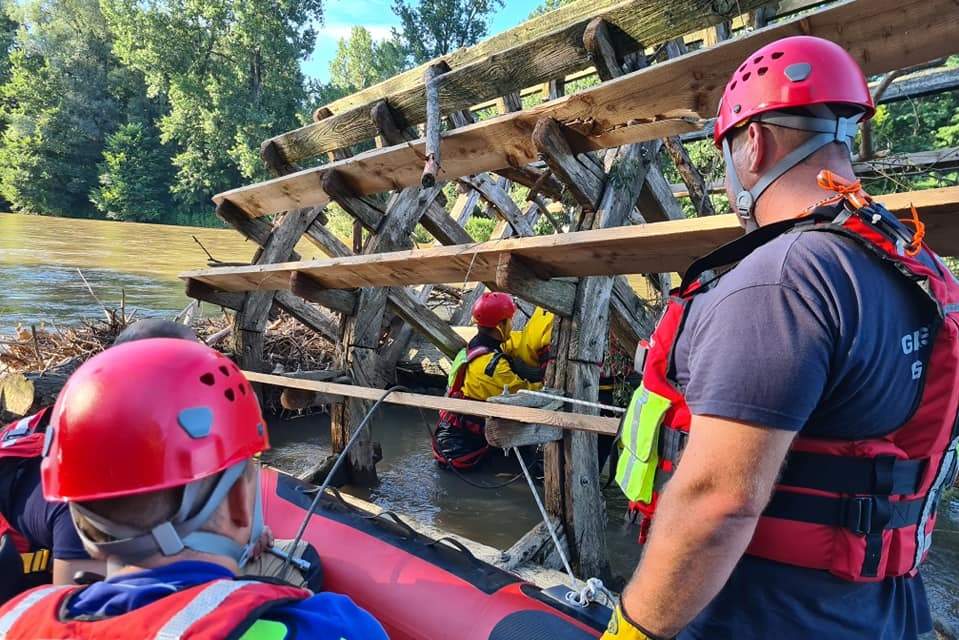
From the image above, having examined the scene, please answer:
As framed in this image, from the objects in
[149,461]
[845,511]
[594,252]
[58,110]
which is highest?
[58,110]

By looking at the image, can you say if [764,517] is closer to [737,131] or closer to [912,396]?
[912,396]

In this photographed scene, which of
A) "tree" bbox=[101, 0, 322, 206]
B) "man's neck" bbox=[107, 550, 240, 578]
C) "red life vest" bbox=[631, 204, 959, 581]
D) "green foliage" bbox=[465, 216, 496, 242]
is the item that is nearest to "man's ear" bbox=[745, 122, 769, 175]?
"red life vest" bbox=[631, 204, 959, 581]

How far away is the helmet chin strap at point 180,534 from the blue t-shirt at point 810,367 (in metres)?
0.97

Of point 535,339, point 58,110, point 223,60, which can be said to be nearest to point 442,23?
point 223,60

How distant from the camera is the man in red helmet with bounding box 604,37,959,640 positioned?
108 centimetres

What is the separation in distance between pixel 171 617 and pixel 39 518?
4.61 feet

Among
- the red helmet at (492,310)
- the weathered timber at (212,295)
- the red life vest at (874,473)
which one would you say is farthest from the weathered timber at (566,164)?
the weathered timber at (212,295)

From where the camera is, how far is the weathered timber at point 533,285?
3.07m

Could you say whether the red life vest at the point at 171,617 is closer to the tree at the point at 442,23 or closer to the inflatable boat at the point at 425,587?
the inflatable boat at the point at 425,587

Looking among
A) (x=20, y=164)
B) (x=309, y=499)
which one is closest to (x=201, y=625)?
(x=309, y=499)

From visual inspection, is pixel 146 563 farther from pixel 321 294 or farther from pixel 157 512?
pixel 321 294

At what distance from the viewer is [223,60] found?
36844 mm

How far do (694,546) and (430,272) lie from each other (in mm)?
2655

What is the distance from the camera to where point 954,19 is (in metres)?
2.24
